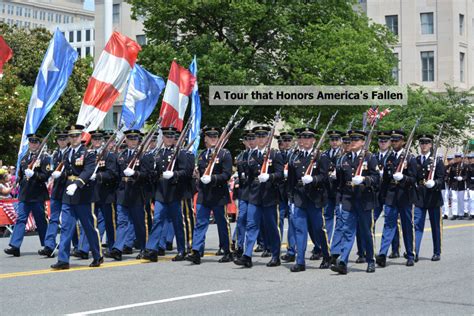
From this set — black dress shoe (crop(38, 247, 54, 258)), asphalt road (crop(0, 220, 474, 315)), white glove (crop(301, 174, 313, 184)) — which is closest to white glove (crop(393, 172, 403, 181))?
asphalt road (crop(0, 220, 474, 315))

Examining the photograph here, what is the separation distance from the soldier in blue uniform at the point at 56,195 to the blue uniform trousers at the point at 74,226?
31.2 inches

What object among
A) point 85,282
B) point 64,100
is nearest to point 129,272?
point 85,282

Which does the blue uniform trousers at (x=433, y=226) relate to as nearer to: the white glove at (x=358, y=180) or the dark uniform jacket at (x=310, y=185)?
the dark uniform jacket at (x=310, y=185)

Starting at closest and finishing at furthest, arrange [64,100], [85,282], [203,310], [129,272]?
[203,310] → [85,282] → [129,272] → [64,100]

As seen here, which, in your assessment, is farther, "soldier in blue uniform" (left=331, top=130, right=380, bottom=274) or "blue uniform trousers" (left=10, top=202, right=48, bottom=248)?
"blue uniform trousers" (left=10, top=202, right=48, bottom=248)

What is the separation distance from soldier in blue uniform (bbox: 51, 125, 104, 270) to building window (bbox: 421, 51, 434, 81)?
5356 cm

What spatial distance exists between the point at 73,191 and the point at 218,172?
214 cm

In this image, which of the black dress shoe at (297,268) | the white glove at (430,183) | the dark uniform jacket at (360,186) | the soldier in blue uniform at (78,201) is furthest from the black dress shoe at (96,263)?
the white glove at (430,183)

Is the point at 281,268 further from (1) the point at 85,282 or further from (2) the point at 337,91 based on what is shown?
(2) the point at 337,91

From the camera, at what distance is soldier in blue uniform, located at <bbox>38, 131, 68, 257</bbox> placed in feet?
42.9

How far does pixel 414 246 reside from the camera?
13.0m

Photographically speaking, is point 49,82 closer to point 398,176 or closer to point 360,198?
point 398,176

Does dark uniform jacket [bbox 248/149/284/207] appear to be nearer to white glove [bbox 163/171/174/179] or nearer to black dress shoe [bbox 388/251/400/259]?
white glove [bbox 163/171/174/179]

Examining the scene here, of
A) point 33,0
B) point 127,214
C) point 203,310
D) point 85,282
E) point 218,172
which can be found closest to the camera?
point 203,310
